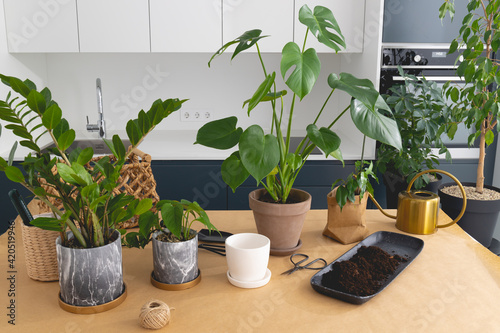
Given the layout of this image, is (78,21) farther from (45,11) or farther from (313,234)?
→ (313,234)

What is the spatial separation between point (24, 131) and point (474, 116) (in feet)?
6.64

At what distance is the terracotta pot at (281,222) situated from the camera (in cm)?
136

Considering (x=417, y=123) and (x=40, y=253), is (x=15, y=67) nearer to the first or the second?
(x=40, y=253)

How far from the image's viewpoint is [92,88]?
3475mm

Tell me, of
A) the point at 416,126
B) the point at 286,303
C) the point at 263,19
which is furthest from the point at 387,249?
the point at 263,19

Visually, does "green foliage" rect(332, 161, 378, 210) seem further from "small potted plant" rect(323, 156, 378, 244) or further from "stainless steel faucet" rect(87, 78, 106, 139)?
"stainless steel faucet" rect(87, 78, 106, 139)

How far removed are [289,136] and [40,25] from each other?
2353 mm

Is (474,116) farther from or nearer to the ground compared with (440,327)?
farther from the ground

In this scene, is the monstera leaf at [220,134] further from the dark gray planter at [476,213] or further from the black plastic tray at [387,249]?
the dark gray planter at [476,213]

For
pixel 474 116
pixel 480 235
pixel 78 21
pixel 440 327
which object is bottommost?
pixel 480 235

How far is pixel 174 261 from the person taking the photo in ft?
3.84

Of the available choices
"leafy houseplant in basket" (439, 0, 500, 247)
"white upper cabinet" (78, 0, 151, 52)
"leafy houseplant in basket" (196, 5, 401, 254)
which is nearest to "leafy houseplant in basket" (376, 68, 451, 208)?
"leafy houseplant in basket" (439, 0, 500, 247)

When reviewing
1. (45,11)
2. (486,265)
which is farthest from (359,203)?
(45,11)

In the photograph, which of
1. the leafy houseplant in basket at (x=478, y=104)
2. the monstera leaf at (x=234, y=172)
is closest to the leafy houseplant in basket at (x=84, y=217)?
the monstera leaf at (x=234, y=172)
